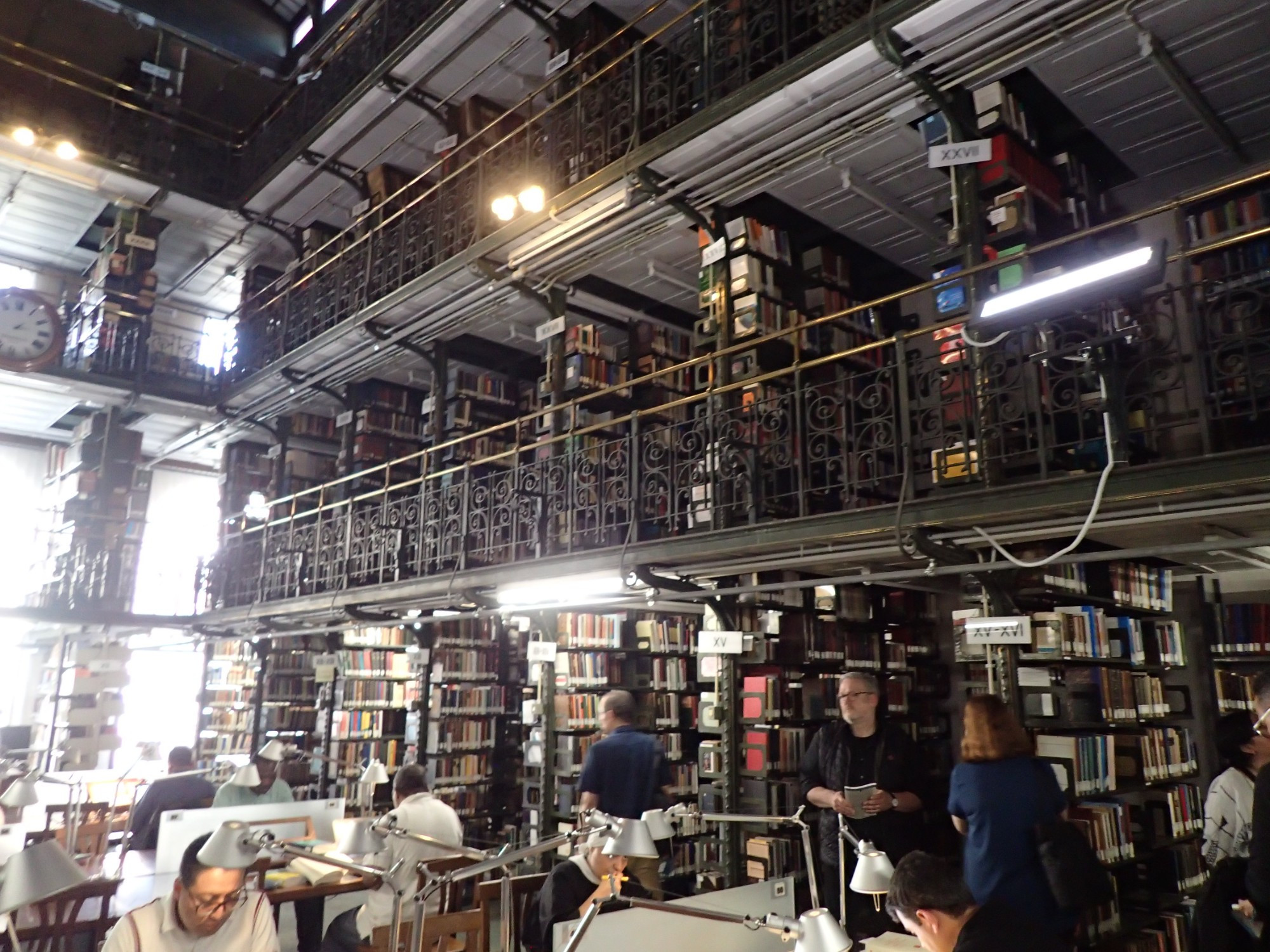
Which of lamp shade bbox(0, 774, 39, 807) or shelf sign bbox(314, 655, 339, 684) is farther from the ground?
shelf sign bbox(314, 655, 339, 684)

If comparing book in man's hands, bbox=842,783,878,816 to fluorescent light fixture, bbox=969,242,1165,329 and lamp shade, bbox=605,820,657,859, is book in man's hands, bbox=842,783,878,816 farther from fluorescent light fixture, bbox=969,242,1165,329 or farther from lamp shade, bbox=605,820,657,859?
fluorescent light fixture, bbox=969,242,1165,329

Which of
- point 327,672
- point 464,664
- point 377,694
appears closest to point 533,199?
point 464,664

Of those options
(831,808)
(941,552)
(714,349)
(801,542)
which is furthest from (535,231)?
(831,808)

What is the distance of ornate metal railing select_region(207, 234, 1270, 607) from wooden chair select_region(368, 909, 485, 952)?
249 cm

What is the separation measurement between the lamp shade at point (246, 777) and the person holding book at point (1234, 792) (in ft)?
17.2

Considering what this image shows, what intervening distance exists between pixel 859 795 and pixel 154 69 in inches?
483

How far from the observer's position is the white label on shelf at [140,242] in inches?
432

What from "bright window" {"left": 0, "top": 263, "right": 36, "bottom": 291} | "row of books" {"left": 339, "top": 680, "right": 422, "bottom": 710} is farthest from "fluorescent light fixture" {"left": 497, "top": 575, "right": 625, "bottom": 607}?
"bright window" {"left": 0, "top": 263, "right": 36, "bottom": 291}

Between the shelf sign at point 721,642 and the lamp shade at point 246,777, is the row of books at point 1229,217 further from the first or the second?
the lamp shade at point 246,777

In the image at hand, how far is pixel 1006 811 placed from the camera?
338cm

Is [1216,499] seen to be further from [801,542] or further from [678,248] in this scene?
[678,248]

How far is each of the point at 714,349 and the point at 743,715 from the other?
103 inches

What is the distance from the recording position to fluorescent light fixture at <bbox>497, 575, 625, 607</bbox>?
19.5 feet

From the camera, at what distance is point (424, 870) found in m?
2.72
